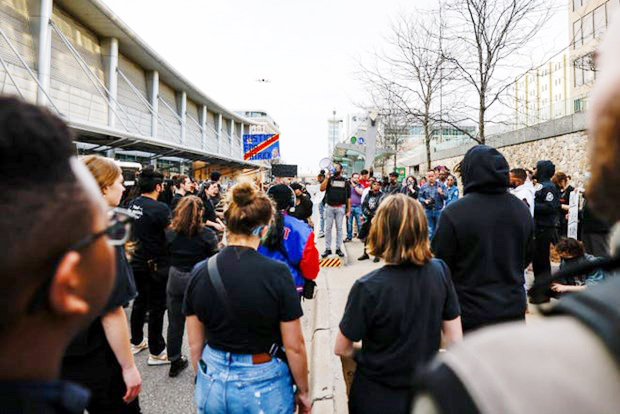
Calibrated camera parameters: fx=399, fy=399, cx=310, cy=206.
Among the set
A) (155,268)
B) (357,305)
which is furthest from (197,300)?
(155,268)

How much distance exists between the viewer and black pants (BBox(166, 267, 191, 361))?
4316 mm

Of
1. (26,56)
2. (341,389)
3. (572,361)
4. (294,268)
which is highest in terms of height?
(26,56)

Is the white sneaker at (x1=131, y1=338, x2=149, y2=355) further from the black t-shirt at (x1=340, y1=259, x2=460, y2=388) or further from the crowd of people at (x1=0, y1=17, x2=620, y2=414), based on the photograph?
the black t-shirt at (x1=340, y1=259, x2=460, y2=388)

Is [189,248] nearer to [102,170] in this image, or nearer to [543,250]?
[102,170]

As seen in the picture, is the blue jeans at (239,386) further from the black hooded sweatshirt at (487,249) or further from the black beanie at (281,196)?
the black beanie at (281,196)

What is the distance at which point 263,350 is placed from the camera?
2.30 meters

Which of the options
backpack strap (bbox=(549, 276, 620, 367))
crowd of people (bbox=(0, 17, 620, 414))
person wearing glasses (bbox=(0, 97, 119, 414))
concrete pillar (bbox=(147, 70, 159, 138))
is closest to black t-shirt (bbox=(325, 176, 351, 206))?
crowd of people (bbox=(0, 17, 620, 414))

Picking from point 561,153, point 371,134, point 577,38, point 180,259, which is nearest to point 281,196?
point 180,259

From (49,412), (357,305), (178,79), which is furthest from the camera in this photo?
(178,79)

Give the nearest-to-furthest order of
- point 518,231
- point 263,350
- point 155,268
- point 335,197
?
point 263,350 → point 518,231 → point 155,268 → point 335,197

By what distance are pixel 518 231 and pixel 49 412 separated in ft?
9.56

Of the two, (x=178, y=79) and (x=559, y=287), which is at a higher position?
(x=178, y=79)

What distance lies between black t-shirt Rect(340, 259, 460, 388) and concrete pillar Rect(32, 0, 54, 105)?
19.4 m

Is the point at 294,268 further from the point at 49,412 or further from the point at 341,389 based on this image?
the point at 49,412
